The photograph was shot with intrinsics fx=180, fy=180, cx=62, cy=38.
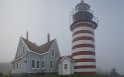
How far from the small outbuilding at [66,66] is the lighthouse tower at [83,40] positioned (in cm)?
80

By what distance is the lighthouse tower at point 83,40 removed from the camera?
27.7 metres

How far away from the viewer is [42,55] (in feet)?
103

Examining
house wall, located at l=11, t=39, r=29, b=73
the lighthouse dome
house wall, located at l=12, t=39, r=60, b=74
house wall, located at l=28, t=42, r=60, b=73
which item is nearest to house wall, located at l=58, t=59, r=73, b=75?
house wall, located at l=28, t=42, r=60, b=73

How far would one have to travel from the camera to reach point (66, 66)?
30047mm

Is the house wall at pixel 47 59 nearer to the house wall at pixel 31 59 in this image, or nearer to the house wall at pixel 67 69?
the house wall at pixel 31 59

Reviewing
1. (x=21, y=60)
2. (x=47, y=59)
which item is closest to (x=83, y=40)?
(x=47, y=59)

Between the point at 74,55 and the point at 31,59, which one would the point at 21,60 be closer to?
the point at 31,59

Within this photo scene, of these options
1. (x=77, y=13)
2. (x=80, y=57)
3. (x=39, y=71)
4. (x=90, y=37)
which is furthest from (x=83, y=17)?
(x=39, y=71)

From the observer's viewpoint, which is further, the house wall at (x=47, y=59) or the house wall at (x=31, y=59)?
the house wall at (x=47, y=59)

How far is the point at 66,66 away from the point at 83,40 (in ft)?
17.8

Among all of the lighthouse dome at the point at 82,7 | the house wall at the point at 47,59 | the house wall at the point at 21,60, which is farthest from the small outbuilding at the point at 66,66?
the lighthouse dome at the point at 82,7

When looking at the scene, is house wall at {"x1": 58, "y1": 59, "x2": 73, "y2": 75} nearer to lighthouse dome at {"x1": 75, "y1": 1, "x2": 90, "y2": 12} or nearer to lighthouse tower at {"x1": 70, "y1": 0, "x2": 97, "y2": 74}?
lighthouse tower at {"x1": 70, "y1": 0, "x2": 97, "y2": 74}

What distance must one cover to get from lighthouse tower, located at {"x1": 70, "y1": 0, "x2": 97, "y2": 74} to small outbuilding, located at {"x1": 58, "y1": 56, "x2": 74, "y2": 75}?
31.4 inches

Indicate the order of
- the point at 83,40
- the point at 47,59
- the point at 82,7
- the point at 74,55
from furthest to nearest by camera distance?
the point at 47,59
the point at 82,7
the point at 74,55
the point at 83,40
